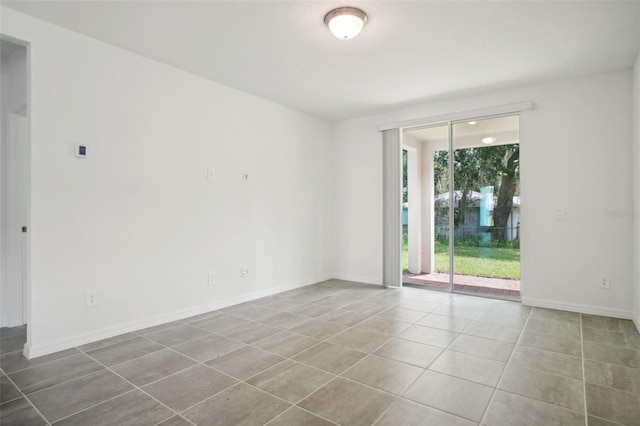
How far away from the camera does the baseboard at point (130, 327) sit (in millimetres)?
2697

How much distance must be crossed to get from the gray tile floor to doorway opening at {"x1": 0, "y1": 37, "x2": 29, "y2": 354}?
2.09 feet

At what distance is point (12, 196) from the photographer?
3.42 meters

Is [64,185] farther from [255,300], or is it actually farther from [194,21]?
[255,300]

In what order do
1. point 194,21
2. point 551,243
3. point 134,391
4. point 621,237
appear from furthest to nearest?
point 551,243 < point 621,237 < point 194,21 < point 134,391

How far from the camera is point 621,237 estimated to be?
11.9 feet

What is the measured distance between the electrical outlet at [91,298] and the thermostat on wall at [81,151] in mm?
1163

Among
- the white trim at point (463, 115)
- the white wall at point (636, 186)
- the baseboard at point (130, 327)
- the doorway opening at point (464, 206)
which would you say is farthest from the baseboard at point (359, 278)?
the white wall at point (636, 186)

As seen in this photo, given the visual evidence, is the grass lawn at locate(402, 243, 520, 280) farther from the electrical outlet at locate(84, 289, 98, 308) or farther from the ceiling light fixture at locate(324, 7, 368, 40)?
the electrical outlet at locate(84, 289, 98, 308)

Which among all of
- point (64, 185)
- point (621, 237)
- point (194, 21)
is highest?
point (194, 21)

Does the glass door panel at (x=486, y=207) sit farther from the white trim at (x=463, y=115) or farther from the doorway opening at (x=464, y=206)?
the white trim at (x=463, y=115)

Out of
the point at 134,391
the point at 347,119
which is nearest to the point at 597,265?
the point at 347,119

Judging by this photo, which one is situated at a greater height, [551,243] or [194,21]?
[194,21]

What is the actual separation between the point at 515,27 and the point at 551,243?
2.50m

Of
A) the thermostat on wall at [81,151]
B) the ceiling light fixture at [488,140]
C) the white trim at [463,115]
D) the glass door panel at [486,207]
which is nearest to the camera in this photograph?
the thermostat on wall at [81,151]
